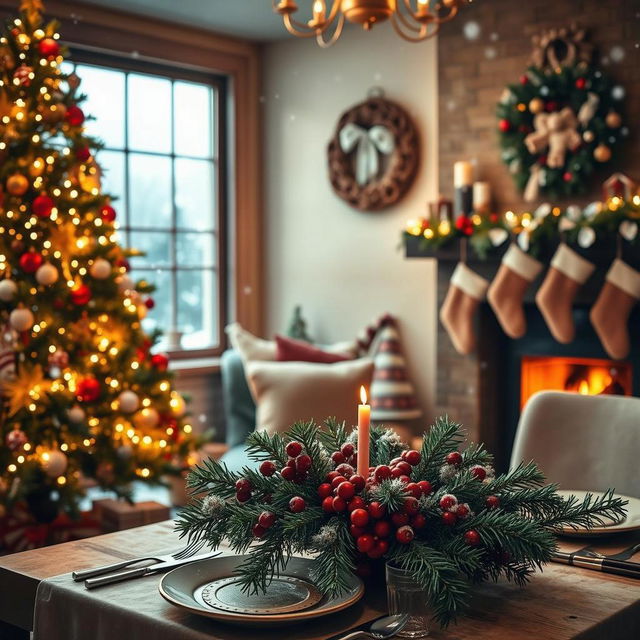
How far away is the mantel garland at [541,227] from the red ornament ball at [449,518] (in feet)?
8.21

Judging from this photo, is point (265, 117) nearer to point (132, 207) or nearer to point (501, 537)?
point (132, 207)

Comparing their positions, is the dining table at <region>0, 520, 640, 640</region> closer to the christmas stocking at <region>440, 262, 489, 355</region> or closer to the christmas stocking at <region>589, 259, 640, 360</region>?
the christmas stocking at <region>589, 259, 640, 360</region>

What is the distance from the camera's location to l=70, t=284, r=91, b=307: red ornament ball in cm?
350

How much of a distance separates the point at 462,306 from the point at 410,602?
117 inches

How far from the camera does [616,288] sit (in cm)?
367

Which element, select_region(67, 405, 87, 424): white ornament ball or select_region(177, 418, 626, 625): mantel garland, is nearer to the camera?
select_region(177, 418, 626, 625): mantel garland

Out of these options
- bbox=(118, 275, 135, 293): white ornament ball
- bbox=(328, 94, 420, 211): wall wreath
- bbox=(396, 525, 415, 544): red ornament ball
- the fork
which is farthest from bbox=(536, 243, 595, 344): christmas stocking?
bbox=(396, 525, 415, 544): red ornament ball

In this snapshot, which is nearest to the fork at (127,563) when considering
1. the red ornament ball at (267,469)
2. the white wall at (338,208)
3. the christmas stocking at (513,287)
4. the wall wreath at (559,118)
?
the red ornament ball at (267,469)

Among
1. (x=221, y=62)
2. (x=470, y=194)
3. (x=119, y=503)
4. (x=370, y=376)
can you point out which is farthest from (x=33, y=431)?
(x=221, y=62)

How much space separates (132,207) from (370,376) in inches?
63.1

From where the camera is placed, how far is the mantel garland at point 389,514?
1282mm

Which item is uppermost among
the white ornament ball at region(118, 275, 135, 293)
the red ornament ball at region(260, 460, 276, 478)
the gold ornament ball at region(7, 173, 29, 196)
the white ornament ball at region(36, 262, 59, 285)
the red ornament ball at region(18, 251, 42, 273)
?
the gold ornament ball at region(7, 173, 29, 196)

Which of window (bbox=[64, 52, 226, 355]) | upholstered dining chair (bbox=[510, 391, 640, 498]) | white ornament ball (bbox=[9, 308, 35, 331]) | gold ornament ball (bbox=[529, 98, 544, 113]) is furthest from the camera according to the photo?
window (bbox=[64, 52, 226, 355])

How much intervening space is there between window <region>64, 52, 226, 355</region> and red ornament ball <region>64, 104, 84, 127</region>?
1048mm
